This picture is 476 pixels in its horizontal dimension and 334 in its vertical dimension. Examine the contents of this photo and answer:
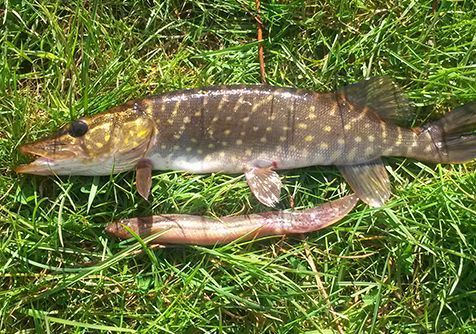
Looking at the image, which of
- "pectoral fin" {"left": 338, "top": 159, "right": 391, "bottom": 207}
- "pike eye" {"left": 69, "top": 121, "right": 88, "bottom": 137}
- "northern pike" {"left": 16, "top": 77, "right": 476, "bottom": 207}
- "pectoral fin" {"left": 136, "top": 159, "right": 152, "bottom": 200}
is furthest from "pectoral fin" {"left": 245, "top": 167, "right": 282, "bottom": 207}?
Result: "pike eye" {"left": 69, "top": 121, "right": 88, "bottom": 137}

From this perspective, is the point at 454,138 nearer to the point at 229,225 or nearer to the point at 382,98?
the point at 382,98

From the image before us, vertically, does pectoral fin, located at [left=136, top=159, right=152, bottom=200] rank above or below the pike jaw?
below

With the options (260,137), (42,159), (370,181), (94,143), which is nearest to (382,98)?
(370,181)

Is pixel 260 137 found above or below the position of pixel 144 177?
above

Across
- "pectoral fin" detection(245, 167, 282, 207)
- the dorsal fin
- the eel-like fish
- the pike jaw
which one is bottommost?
the eel-like fish

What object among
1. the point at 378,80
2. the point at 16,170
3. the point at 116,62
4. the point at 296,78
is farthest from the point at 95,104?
the point at 378,80

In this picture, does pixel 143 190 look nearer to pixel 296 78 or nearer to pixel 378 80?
pixel 296 78

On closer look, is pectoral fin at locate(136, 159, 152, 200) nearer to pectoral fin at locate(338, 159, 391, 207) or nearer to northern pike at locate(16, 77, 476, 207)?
northern pike at locate(16, 77, 476, 207)
